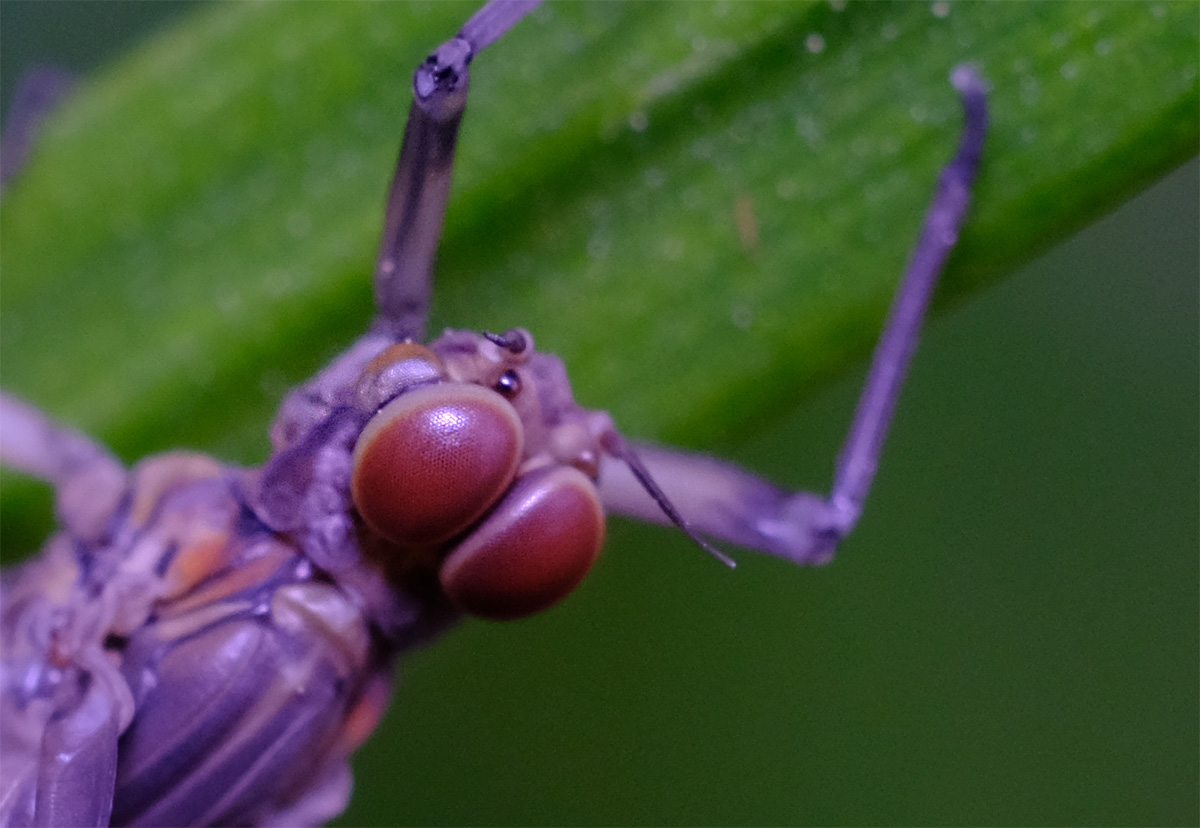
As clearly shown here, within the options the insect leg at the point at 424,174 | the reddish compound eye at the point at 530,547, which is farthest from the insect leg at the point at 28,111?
the reddish compound eye at the point at 530,547

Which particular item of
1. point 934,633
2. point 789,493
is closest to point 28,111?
point 789,493

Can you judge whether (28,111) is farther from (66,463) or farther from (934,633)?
(934,633)

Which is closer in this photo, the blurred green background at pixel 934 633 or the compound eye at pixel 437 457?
the compound eye at pixel 437 457

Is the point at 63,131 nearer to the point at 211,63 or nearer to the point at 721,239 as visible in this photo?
the point at 211,63

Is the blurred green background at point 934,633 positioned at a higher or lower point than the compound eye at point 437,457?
lower

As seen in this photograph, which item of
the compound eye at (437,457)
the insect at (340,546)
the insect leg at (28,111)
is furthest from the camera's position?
the insect leg at (28,111)

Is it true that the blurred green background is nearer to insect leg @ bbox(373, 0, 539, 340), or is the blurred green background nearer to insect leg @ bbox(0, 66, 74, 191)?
insect leg @ bbox(0, 66, 74, 191)

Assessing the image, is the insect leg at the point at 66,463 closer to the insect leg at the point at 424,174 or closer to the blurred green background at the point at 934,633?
the insect leg at the point at 424,174

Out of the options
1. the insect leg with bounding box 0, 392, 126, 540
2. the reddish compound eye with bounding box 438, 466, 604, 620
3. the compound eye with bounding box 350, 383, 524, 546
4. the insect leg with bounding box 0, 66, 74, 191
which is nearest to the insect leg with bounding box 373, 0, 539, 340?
the compound eye with bounding box 350, 383, 524, 546
